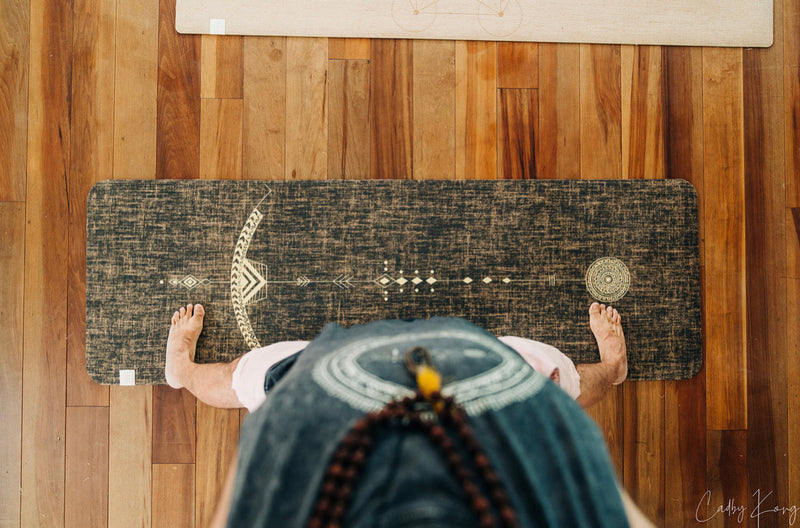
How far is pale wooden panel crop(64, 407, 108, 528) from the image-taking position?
116 cm

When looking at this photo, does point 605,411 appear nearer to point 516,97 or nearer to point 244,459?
point 516,97

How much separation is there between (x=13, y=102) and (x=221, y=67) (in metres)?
0.53

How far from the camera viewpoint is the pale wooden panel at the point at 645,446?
1197 mm

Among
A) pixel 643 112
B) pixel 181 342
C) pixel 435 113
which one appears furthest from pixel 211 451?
pixel 643 112

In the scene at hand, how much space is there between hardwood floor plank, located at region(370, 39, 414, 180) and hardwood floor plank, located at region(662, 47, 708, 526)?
0.71 metres

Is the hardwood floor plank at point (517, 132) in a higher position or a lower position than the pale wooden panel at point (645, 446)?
higher

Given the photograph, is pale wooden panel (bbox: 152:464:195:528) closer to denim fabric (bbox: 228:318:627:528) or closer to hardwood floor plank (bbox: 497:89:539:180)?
denim fabric (bbox: 228:318:627:528)

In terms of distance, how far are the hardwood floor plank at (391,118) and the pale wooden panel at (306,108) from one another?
0.13 metres

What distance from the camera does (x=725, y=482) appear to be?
121cm

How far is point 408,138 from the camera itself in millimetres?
1205

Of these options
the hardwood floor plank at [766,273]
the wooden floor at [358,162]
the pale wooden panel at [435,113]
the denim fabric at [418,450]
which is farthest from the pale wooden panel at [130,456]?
the hardwood floor plank at [766,273]

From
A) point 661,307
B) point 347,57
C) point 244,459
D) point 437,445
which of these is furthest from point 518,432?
point 347,57

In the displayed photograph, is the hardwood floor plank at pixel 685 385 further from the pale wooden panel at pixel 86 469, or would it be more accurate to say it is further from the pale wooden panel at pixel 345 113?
the pale wooden panel at pixel 86 469

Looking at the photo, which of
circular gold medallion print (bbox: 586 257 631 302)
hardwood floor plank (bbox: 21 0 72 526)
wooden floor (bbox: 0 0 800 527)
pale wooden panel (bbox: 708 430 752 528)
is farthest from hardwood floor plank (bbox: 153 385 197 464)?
Answer: pale wooden panel (bbox: 708 430 752 528)
